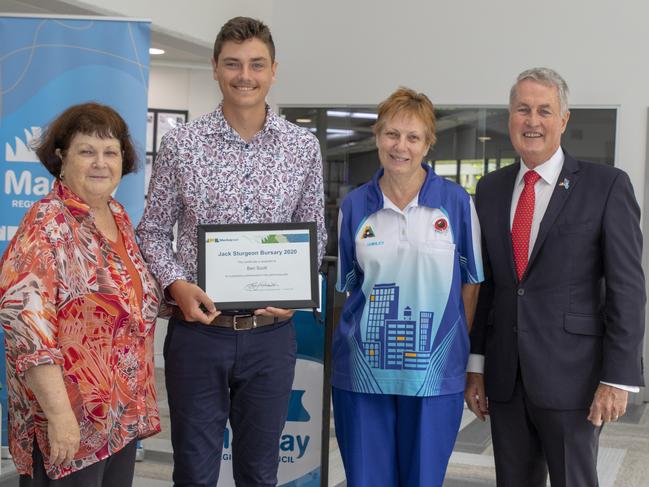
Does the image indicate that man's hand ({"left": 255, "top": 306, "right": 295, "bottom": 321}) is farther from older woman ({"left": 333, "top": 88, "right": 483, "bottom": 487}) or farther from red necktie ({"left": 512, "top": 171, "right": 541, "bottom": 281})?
red necktie ({"left": 512, "top": 171, "right": 541, "bottom": 281})

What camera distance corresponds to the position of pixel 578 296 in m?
2.59

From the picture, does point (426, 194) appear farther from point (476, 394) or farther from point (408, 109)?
point (476, 394)

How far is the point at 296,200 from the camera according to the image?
2723 millimetres

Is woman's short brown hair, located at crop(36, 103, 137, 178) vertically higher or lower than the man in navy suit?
higher

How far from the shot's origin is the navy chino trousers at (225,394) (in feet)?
8.29

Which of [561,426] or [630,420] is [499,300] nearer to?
[561,426]

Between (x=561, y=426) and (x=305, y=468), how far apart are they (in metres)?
1.51

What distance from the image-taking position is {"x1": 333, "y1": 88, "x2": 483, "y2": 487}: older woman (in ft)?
8.68

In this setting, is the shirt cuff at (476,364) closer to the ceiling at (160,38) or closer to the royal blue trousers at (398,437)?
the royal blue trousers at (398,437)

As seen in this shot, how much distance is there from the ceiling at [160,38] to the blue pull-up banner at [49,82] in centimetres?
111

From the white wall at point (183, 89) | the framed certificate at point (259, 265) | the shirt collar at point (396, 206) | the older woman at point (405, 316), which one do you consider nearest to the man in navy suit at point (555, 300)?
the older woman at point (405, 316)

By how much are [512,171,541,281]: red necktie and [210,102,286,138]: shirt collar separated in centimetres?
86

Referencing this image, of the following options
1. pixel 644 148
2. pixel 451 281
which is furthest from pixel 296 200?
pixel 644 148
